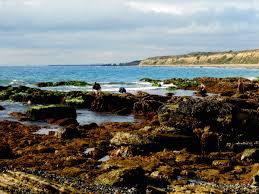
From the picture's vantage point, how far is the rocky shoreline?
758 inches

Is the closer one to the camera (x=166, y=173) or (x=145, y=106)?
(x=166, y=173)

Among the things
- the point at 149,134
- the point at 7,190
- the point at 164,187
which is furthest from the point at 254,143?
the point at 7,190

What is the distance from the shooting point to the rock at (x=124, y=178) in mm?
19875

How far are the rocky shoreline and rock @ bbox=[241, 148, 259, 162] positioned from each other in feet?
0.18

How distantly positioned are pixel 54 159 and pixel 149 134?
600cm

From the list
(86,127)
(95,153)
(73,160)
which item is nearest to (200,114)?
(95,153)

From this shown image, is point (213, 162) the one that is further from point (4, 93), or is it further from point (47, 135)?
point (4, 93)

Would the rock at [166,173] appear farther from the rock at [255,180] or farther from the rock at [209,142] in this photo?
the rock at [209,142]

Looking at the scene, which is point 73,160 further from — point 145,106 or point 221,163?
point 145,106

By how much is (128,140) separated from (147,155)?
1.68 m

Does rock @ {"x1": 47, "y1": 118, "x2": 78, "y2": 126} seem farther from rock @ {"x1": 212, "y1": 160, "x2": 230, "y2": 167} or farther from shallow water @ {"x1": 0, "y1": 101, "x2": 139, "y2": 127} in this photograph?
rock @ {"x1": 212, "y1": 160, "x2": 230, "y2": 167}

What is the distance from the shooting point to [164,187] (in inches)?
776

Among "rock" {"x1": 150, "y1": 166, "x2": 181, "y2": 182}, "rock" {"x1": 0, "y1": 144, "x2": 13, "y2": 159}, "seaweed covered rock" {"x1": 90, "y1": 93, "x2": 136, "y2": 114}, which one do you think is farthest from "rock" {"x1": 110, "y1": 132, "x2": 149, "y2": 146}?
"seaweed covered rock" {"x1": 90, "y1": 93, "x2": 136, "y2": 114}

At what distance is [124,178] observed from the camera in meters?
20.0
